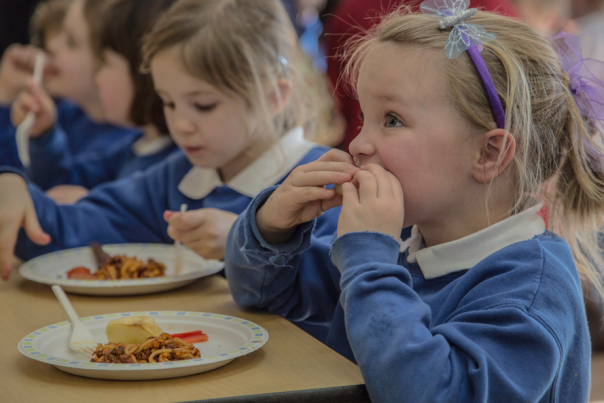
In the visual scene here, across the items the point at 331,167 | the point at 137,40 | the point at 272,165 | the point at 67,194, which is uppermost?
the point at 137,40

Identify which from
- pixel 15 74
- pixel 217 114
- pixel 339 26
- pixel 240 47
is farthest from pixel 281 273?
pixel 15 74

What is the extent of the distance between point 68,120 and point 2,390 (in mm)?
2767

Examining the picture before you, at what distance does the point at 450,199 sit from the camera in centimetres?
93

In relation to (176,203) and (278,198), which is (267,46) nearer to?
(176,203)

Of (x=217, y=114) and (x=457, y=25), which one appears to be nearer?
(x=457, y=25)

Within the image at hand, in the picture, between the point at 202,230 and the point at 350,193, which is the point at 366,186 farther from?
the point at 202,230

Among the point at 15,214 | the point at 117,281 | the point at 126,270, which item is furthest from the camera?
the point at 15,214

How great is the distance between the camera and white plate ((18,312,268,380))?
759 mm

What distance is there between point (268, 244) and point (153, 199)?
2.66 feet

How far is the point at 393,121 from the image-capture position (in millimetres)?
917

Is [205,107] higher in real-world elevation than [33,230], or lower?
higher

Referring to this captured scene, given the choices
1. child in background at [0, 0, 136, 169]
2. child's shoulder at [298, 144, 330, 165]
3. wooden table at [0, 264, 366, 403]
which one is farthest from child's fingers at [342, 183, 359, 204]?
child in background at [0, 0, 136, 169]

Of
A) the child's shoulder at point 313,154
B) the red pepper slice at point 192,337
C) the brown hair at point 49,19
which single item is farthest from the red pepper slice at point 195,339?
the brown hair at point 49,19

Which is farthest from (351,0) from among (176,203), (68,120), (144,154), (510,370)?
(510,370)
